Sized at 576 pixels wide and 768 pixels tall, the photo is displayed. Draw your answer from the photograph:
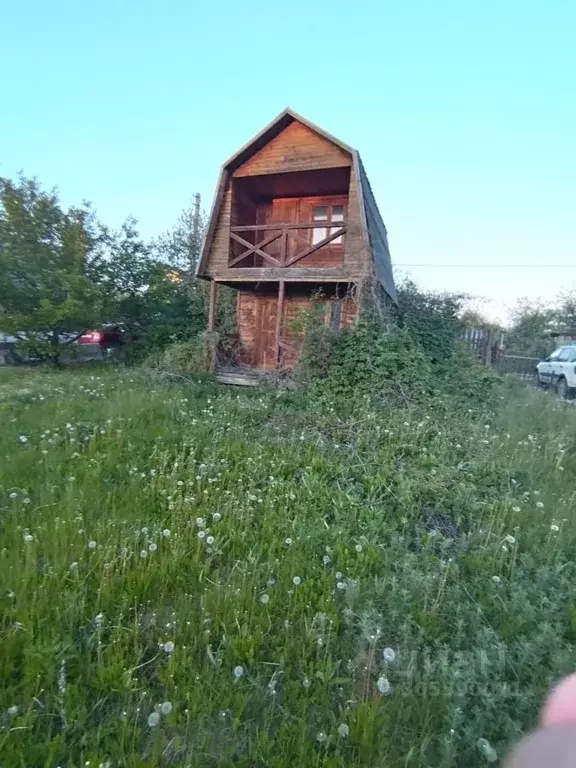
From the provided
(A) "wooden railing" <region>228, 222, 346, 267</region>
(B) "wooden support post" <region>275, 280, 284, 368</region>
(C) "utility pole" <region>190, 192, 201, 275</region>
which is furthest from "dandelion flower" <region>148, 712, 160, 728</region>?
(C) "utility pole" <region>190, 192, 201, 275</region>

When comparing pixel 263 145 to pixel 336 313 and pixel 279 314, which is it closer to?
pixel 279 314

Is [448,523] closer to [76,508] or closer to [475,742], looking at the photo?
[475,742]

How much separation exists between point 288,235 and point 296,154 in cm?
181

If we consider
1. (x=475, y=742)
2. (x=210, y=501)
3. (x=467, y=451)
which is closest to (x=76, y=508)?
(x=210, y=501)

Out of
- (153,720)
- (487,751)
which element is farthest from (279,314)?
(487,751)

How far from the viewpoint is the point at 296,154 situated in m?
9.57

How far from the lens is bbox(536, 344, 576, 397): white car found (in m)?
12.6

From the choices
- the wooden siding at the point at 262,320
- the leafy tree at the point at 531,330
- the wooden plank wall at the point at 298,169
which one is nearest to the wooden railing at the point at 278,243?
the wooden plank wall at the point at 298,169

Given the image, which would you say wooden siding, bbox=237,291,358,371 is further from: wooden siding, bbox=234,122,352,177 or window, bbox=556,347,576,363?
window, bbox=556,347,576,363

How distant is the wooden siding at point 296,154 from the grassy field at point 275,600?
7.39 metres

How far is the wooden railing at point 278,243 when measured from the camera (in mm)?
9445

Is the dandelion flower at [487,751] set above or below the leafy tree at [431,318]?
below

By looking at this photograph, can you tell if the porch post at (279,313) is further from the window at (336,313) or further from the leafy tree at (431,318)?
the leafy tree at (431,318)

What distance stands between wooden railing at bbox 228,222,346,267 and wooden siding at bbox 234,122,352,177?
1.30 meters
